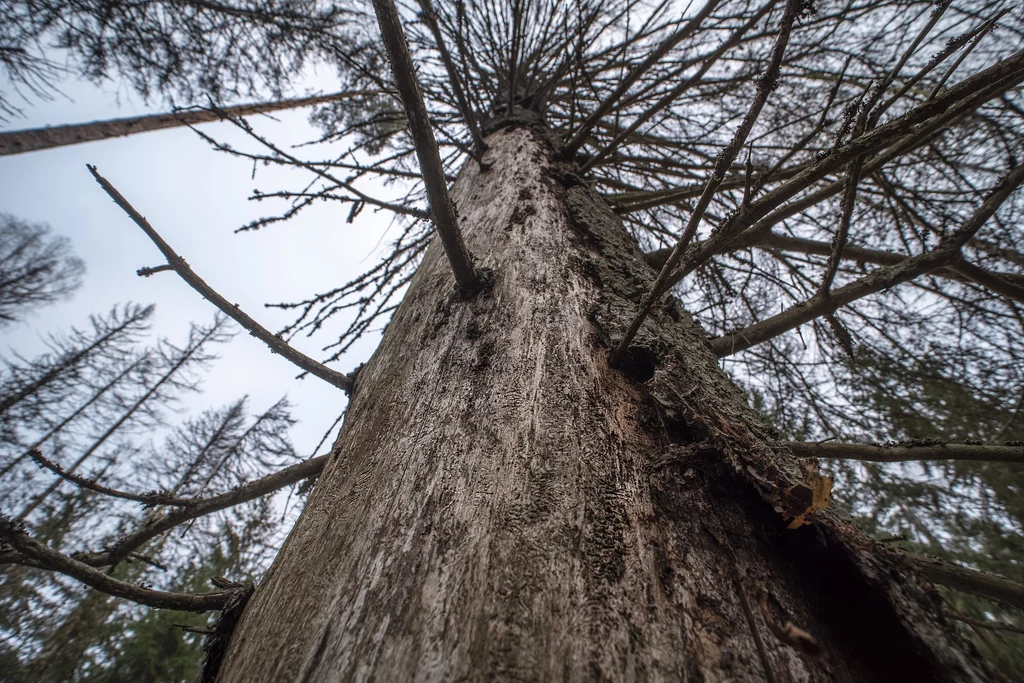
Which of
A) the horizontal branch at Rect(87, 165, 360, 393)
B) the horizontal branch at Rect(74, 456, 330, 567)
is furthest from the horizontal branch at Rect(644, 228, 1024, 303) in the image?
the horizontal branch at Rect(74, 456, 330, 567)

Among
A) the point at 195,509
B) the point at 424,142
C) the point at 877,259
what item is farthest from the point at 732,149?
the point at 877,259

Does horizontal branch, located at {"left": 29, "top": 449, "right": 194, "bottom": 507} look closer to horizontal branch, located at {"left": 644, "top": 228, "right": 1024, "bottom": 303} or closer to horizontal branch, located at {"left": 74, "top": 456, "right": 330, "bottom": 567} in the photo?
horizontal branch, located at {"left": 74, "top": 456, "right": 330, "bottom": 567}

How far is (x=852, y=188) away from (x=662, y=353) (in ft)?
2.13

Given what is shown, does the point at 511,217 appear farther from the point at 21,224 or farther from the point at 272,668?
the point at 21,224

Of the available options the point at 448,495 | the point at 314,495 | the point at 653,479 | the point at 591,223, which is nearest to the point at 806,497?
the point at 653,479

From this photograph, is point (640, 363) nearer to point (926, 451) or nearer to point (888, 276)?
point (926, 451)

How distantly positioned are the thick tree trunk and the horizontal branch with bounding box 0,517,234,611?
14.1 inches

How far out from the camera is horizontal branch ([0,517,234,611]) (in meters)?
0.95

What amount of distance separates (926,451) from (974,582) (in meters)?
0.45

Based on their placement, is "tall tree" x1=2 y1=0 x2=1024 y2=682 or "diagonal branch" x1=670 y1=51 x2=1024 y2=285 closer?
"tall tree" x1=2 y1=0 x2=1024 y2=682

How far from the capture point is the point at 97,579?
983 mm

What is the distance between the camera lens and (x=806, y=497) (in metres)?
0.60

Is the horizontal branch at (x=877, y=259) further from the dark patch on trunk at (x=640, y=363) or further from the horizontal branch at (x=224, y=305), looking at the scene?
the horizontal branch at (x=224, y=305)

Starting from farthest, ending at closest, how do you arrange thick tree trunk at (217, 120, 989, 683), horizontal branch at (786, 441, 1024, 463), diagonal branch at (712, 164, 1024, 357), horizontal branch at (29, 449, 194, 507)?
diagonal branch at (712, 164, 1024, 357) < horizontal branch at (29, 449, 194, 507) < horizontal branch at (786, 441, 1024, 463) < thick tree trunk at (217, 120, 989, 683)
